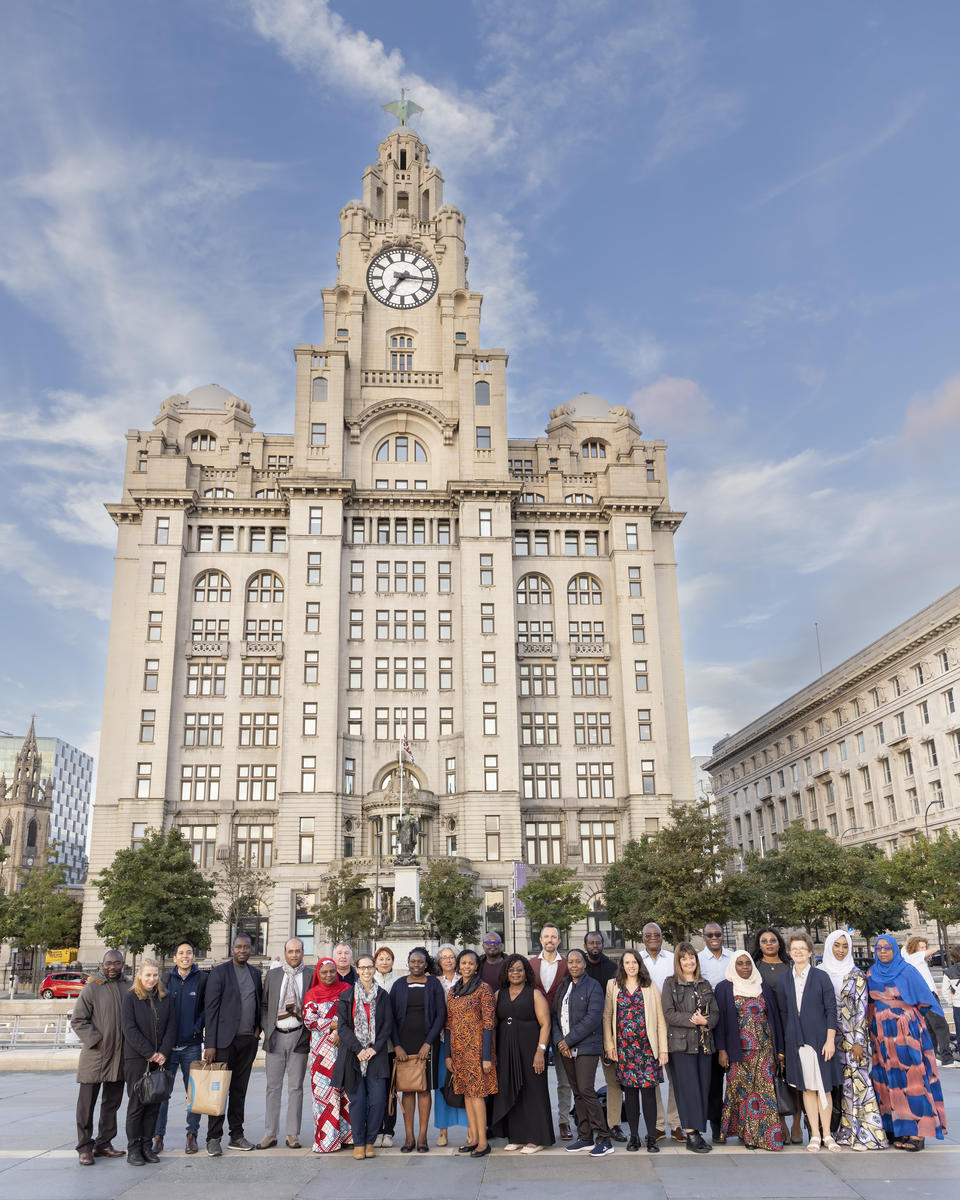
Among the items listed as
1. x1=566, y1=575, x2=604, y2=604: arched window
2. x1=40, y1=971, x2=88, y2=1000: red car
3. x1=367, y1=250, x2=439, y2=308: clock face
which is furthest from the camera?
x1=367, y1=250, x2=439, y2=308: clock face

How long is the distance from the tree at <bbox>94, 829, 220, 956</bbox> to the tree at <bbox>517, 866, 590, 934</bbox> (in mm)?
17276

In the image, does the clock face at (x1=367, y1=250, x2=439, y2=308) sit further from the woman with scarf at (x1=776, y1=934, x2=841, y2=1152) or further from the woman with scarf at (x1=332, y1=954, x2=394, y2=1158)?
the woman with scarf at (x1=776, y1=934, x2=841, y2=1152)

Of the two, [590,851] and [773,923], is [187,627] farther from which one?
[773,923]

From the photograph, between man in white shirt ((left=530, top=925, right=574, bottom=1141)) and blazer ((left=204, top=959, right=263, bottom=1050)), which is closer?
blazer ((left=204, top=959, right=263, bottom=1050))

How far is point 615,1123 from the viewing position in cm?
1266

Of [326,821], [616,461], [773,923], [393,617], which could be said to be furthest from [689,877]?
[616,461]

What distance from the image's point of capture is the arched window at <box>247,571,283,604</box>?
7256cm

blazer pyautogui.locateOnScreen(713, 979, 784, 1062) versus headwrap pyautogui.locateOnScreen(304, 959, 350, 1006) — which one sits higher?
headwrap pyautogui.locateOnScreen(304, 959, 350, 1006)

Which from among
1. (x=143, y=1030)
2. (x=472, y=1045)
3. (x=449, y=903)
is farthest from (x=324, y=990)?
(x=449, y=903)

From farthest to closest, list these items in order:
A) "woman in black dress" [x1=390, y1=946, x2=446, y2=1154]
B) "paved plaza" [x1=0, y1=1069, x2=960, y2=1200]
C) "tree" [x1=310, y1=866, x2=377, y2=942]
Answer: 1. "tree" [x1=310, y1=866, x2=377, y2=942]
2. "woman in black dress" [x1=390, y1=946, x2=446, y2=1154]
3. "paved plaza" [x1=0, y1=1069, x2=960, y2=1200]

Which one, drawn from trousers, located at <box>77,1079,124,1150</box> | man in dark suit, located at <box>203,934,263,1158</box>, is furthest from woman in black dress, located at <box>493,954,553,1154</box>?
trousers, located at <box>77,1079,124,1150</box>

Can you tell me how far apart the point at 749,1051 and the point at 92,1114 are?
7587mm

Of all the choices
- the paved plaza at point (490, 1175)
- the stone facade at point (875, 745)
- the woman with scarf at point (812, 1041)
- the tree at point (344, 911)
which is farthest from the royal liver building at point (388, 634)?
the woman with scarf at point (812, 1041)

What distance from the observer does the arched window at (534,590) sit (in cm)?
7394
